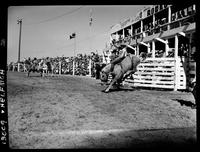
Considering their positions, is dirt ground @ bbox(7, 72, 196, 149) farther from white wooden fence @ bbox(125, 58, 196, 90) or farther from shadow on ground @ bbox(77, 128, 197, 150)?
white wooden fence @ bbox(125, 58, 196, 90)

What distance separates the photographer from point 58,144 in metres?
4.07

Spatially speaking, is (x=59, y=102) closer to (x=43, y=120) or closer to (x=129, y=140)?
(x=43, y=120)

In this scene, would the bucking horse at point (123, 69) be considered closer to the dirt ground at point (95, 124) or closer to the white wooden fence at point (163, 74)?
the white wooden fence at point (163, 74)

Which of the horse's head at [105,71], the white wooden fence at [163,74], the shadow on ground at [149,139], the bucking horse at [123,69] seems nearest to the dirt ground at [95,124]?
the shadow on ground at [149,139]

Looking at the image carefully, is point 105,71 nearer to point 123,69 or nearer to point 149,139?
point 123,69

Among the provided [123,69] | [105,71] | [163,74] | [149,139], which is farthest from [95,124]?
[163,74]

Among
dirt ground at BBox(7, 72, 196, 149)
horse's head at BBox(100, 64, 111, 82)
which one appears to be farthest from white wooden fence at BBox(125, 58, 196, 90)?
dirt ground at BBox(7, 72, 196, 149)

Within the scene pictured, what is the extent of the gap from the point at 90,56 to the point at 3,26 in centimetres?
2295

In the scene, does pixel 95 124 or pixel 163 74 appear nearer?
pixel 95 124

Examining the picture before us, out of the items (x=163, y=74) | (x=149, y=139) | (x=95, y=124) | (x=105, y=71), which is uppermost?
(x=105, y=71)

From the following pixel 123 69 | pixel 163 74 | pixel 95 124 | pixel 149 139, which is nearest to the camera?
pixel 149 139

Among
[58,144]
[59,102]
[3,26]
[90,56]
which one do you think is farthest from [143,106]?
[90,56]

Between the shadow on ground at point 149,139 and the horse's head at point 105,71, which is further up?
the horse's head at point 105,71

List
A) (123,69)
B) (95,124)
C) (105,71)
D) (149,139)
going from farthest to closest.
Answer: (105,71) < (123,69) < (95,124) < (149,139)
